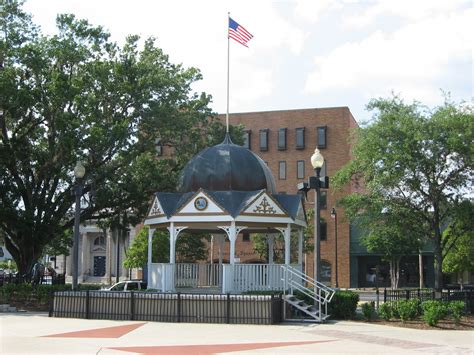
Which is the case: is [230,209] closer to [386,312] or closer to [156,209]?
[156,209]

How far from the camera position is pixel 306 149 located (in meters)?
65.8

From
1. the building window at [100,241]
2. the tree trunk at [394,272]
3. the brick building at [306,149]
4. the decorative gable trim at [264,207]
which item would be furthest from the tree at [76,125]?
the building window at [100,241]

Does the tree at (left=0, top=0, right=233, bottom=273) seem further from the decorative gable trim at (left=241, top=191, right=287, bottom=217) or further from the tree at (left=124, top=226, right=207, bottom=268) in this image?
the tree at (left=124, top=226, right=207, bottom=268)

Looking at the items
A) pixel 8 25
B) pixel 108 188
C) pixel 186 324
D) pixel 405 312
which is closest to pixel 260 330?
pixel 186 324

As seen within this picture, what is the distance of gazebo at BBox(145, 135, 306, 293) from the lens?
2336 cm

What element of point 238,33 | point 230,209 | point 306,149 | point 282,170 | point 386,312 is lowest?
point 386,312

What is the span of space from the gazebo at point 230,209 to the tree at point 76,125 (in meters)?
5.80

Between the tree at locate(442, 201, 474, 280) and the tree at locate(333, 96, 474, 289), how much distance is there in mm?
565

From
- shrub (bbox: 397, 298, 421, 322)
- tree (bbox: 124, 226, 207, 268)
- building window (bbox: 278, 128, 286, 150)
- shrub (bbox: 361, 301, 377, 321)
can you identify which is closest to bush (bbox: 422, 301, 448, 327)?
shrub (bbox: 397, 298, 421, 322)

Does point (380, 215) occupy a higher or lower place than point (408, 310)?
higher

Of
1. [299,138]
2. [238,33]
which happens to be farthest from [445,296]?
[299,138]

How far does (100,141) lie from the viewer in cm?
2870

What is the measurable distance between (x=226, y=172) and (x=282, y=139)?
1671 inches

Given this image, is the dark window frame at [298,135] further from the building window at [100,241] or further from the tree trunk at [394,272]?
the building window at [100,241]
